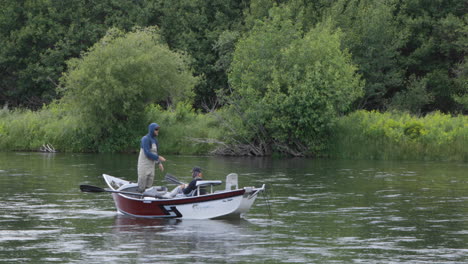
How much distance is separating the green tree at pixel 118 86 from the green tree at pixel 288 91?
213 inches

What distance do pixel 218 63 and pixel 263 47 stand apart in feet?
62.9

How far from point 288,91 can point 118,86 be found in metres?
11.1

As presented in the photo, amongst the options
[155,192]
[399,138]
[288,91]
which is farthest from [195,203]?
[399,138]

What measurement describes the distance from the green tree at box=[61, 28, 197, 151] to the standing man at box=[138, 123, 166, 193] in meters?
28.1

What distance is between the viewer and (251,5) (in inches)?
2788

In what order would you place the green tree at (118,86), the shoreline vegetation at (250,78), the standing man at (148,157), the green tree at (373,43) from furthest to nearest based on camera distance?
1. the green tree at (373,43)
2. the green tree at (118,86)
3. the shoreline vegetation at (250,78)
4. the standing man at (148,157)

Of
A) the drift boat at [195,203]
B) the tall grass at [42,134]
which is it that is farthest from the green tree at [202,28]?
the drift boat at [195,203]

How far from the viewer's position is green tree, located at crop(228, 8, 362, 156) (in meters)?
48.7

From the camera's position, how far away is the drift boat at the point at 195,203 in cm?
2305

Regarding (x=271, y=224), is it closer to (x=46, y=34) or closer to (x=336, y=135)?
(x=336, y=135)

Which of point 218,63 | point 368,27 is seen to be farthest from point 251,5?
point 368,27

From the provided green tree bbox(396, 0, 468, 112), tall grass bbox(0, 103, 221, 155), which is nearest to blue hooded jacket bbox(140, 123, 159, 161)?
tall grass bbox(0, 103, 221, 155)

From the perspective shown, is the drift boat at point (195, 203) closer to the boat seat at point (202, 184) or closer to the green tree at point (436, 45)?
the boat seat at point (202, 184)

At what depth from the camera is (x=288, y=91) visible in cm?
4856
